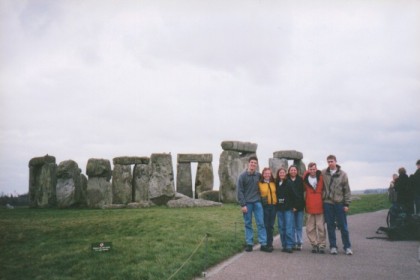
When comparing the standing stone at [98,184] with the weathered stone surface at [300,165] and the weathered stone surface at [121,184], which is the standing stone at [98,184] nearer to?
the weathered stone surface at [121,184]

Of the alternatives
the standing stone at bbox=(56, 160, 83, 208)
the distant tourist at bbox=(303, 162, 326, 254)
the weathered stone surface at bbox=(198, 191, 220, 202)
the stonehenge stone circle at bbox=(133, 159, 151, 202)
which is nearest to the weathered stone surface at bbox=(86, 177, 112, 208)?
the standing stone at bbox=(56, 160, 83, 208)

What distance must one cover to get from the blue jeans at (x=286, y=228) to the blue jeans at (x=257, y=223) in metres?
0.40

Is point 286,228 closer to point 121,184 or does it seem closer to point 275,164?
point 275,164

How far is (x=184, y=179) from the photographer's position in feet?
78.2

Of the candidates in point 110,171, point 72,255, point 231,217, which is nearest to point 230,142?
point 110,171

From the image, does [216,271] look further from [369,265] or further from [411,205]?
[411,205]

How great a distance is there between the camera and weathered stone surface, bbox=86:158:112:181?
19.8 meters

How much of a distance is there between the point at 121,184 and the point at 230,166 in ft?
17.6

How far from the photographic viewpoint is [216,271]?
6.77 meters

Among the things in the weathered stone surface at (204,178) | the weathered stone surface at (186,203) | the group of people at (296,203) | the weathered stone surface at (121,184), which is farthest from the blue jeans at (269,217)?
the weathered stone surface at (204,178)

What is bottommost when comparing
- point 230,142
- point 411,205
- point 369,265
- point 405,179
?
point 369,265

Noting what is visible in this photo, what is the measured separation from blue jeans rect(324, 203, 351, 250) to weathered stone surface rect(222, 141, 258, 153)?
12750 mm

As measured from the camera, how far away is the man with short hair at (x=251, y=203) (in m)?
8.54

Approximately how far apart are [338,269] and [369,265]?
684 millimetres
